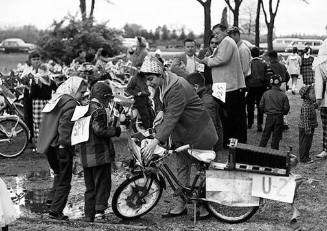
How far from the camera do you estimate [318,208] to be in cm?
707

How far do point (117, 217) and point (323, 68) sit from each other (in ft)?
13.9

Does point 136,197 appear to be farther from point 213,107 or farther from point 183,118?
point 213,107

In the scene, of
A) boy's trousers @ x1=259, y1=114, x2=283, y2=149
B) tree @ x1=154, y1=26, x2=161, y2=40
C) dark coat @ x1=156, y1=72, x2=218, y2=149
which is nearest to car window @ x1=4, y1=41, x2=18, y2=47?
tree @ x1=154, y1=26, x2=161, y2=40

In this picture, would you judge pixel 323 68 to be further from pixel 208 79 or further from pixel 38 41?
pixel 38 41

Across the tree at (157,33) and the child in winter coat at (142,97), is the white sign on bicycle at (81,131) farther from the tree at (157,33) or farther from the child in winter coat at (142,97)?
the tree at (157,33)

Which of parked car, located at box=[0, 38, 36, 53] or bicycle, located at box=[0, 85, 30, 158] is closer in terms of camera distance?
bicycle, located at box=[0, 85, 30, 158]

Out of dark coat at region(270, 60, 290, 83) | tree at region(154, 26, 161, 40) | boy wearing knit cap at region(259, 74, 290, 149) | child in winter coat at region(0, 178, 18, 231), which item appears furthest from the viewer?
tree at region(154, 26, 161, 40)

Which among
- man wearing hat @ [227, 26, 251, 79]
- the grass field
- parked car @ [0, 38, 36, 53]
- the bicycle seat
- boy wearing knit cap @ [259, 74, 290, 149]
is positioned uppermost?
Answer: parked car @ [0, 38, 36, 53]

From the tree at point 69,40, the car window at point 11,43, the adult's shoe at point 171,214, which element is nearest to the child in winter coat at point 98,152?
the adult's shoe at point 171,214

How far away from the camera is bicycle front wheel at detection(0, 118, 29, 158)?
10.6 meters

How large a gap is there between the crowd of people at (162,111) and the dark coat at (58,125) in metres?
0.01

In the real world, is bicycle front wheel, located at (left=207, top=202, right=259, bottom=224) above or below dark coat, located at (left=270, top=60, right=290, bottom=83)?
below

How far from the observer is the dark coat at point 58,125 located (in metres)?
6.76

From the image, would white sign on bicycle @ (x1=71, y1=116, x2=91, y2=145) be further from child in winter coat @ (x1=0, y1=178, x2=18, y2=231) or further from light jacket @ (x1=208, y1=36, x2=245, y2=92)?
light jacket @ (x1=208, y1=36, x2=245, y2=92)
